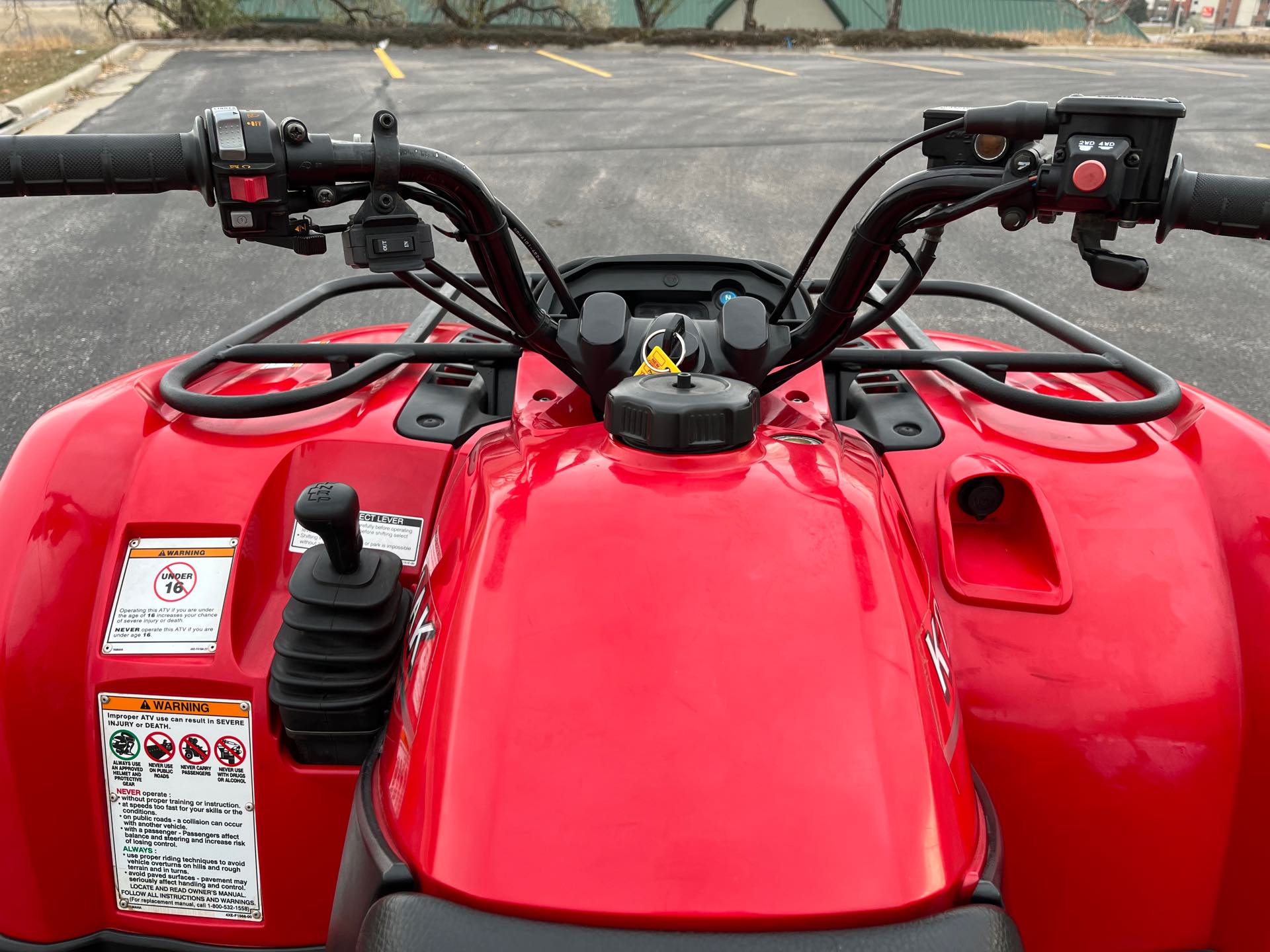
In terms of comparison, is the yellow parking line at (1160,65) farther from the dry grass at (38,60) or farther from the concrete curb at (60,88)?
the dry grass at (38,60)

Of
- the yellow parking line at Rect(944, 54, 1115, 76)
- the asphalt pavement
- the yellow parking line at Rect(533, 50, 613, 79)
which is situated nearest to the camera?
the asphalt pavement

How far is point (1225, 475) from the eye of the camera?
1.74 metres

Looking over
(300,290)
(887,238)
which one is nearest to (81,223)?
(300,290)

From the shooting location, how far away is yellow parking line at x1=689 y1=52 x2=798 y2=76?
16250 mm

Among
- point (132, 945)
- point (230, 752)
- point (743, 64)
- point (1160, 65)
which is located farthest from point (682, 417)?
point (1160, 65)

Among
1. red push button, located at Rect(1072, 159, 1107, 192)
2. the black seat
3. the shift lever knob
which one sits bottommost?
the black seat

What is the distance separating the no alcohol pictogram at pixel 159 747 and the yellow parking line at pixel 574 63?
50.0 feet

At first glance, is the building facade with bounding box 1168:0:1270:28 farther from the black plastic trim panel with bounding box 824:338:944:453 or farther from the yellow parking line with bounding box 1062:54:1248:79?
the black plastic trim panel with bounding box 824:338:944:453

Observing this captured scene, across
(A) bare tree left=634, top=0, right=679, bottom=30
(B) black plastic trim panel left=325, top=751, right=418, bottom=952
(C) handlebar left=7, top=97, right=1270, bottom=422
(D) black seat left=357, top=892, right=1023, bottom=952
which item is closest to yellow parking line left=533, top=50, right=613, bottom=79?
(A) bare tree left=634, top=0, right=679, bottom=30

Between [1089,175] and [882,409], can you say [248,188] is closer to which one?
[1089,175]

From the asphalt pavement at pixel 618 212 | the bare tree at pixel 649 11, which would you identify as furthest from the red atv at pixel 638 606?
the bare tree at pixel 649 11

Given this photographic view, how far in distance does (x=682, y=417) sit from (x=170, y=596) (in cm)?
98

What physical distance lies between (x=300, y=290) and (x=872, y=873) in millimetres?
6015

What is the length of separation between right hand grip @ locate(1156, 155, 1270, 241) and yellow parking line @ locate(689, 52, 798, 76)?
51.9 ft
